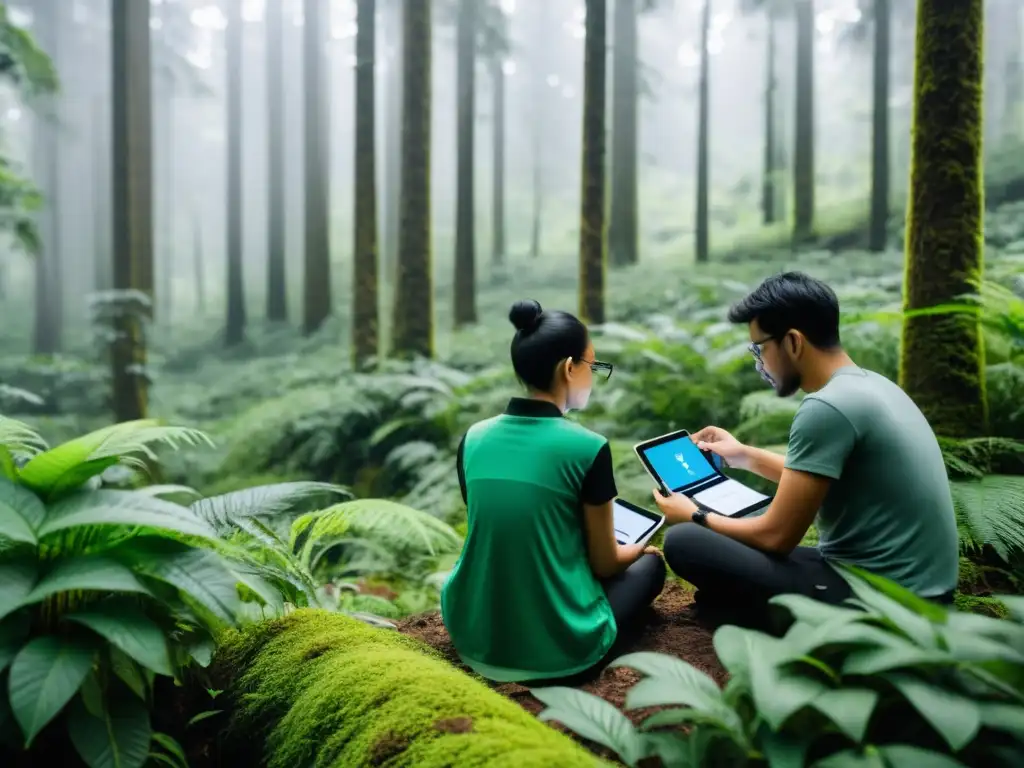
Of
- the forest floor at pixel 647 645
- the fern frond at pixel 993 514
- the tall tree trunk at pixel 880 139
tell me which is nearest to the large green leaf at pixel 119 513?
the forest floor at pixel 647 645

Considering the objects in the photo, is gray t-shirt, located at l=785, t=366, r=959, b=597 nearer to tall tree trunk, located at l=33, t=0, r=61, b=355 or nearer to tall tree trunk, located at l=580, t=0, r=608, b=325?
tall tree trunk, located at l=580, t=0, r=608, b=325

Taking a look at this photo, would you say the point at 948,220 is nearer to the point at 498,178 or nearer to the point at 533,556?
the point at 533,556

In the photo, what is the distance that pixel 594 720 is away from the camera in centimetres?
186

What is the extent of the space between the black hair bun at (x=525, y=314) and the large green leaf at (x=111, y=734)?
167cm

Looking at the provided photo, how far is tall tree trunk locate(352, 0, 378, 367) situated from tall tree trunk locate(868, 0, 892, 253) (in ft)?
33.1

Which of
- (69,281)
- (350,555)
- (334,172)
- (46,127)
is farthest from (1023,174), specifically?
(334,172)

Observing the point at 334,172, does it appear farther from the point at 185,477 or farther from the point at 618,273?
the point at 185,477

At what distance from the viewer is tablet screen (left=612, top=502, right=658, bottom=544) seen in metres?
3.24

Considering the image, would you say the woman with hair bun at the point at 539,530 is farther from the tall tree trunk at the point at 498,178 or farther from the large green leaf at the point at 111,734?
the tall tree trunk at the point at 498,178

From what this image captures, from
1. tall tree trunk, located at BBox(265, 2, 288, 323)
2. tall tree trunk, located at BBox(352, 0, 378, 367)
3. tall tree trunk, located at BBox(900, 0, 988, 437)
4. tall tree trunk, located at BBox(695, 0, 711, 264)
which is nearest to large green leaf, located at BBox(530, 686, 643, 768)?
tall tree trunk, located at BBox(900, 0, 988, 437)

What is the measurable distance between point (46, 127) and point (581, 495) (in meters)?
34.4

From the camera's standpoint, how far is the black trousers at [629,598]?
286cm

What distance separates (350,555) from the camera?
635cm

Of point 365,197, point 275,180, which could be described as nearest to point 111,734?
point 365,197
